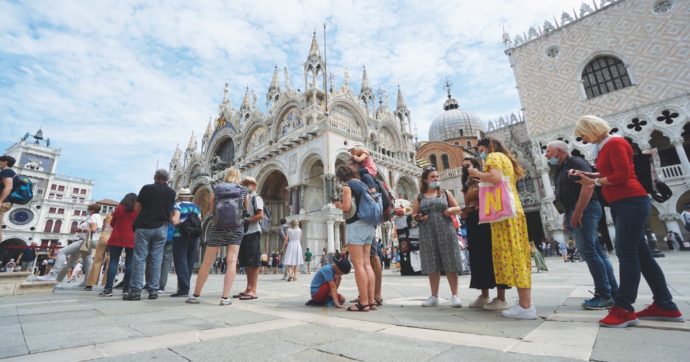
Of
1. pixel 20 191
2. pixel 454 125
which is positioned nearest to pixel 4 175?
pixel 20 191

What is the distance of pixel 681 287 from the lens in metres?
3.59

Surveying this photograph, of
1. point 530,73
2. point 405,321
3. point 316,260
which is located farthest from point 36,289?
point 530,73

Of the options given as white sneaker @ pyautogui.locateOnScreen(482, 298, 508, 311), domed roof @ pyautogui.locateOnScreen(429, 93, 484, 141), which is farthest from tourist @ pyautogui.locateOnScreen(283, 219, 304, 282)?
domed roof @ pyautogui.locateOnScreen(429, 93, 484, 141)

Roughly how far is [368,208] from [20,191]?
4.89m

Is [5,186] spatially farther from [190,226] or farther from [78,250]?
[78,250]

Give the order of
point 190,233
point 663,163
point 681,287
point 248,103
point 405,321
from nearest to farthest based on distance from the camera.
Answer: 1. point 405,321
2. point 681,287
3. point 190,233
4. point 663,163
5. point 248,103

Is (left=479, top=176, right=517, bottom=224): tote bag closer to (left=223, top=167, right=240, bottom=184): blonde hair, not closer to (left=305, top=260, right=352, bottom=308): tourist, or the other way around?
(left=305, top=260, right=352, bottom=308): tourist

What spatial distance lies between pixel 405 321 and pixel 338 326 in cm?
55

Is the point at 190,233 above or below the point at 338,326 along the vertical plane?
above

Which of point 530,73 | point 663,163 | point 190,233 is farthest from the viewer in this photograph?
point 530,73

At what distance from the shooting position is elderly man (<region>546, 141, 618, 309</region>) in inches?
107

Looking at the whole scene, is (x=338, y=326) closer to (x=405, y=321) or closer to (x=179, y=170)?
(x=405, y=321)

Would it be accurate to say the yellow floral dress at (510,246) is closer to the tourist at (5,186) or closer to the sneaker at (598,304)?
A: the sneaker at (598,304)

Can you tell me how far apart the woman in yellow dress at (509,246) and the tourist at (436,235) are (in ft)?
1.60
